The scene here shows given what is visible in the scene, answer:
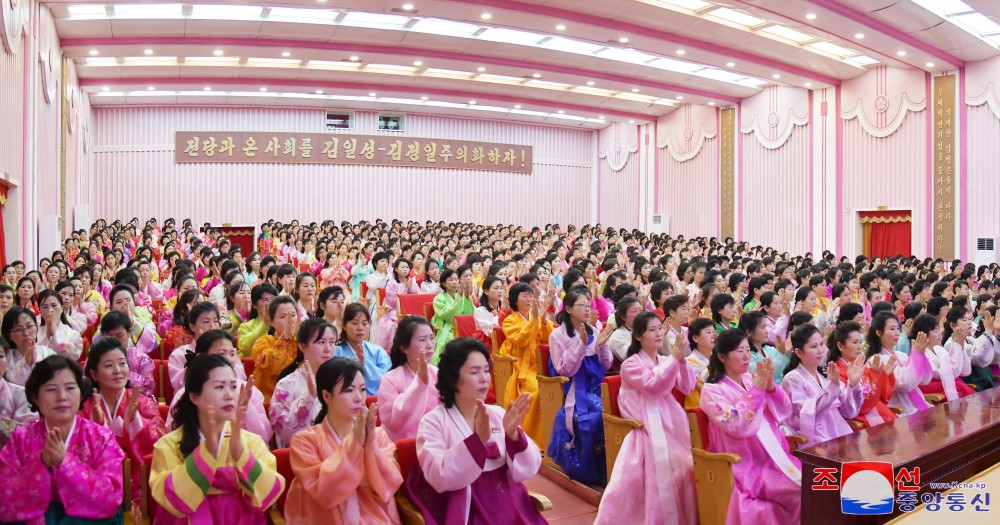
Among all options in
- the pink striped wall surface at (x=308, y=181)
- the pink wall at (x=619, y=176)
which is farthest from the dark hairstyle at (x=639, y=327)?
the pink wall at (x=619, y=176)

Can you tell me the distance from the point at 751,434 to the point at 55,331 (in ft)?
13.6

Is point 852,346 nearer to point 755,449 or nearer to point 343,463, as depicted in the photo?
point 755,449

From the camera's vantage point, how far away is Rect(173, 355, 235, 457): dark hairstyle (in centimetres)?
253

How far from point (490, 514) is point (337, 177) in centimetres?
1732

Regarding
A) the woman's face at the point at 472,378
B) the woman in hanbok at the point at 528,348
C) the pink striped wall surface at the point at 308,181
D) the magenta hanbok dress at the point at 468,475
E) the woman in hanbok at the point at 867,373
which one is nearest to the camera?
the magenta hanbok dress at the point at 468,475

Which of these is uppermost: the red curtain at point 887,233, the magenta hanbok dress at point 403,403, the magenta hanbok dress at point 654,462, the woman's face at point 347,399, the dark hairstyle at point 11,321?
the red curtain at point 887,233

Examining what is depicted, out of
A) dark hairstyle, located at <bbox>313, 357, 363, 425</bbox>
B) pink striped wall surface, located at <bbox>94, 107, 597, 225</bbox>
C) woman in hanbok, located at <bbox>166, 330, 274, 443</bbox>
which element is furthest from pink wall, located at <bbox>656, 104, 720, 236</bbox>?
dark hairstyle, located at <bbox>313, 357, 363, 425</bbox>

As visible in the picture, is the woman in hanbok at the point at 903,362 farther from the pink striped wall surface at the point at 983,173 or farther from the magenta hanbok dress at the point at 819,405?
the pink striped wall surface at the point at 983,173

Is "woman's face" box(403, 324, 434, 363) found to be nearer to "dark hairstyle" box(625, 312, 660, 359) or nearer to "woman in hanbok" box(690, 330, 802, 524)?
"dark hairstyle" box(625, 312, 660, 359)

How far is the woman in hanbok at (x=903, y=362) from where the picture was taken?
436 centimetres

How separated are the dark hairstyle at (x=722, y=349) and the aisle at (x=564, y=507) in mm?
1061

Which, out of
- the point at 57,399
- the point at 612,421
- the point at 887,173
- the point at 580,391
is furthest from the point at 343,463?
the point at 887,173

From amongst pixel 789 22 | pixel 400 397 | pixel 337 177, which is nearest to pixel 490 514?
pixel 400 397

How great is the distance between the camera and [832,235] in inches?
591
